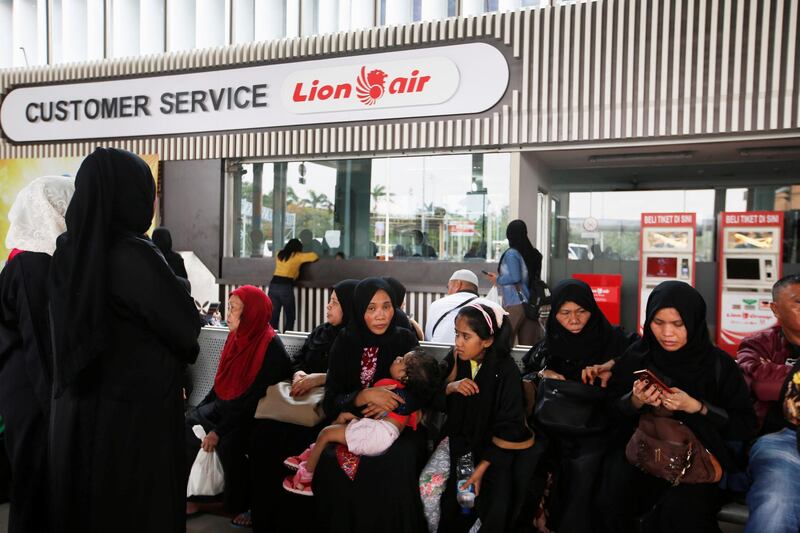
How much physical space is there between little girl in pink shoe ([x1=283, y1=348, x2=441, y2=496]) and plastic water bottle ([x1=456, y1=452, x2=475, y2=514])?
0.27m

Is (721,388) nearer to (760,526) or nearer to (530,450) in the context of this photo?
(760,526)

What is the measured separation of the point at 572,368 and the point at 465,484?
29.2 inches

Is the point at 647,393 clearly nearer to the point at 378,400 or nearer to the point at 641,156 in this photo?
the point at 378,400

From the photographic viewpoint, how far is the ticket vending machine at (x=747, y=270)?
674 centimetres

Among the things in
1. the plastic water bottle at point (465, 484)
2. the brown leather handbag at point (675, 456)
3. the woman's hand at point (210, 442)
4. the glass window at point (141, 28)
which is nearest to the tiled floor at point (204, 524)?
the woman's hand at point (210, 442)

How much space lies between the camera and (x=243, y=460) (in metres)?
3.06

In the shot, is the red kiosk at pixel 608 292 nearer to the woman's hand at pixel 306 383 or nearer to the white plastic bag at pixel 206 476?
the woman's hand at pixel 306 383

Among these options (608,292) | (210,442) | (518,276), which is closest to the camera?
(210,442)

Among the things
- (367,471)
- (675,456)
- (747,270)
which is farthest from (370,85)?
(675,456)

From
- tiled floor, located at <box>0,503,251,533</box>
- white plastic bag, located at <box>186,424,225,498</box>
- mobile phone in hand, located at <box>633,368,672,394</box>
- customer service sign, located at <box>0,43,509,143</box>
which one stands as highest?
customer service sign, located at <box>0,43,509,143</box>

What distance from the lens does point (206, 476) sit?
9.68 ft

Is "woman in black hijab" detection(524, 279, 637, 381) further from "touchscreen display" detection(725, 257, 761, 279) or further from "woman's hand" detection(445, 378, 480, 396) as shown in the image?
"touchscreen display" detection(725, 257, 761, 279)

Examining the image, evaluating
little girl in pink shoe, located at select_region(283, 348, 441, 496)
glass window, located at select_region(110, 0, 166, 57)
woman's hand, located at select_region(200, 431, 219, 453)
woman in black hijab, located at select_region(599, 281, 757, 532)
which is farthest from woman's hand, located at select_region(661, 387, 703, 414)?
glass window, located at select_region(110, 0, 166, 57)

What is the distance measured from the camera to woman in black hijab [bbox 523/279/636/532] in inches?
95.5
